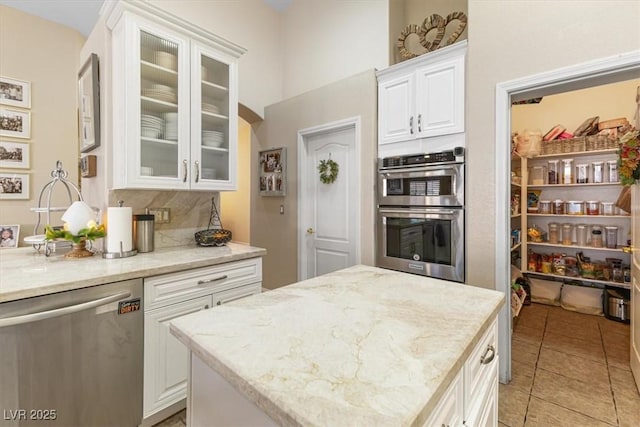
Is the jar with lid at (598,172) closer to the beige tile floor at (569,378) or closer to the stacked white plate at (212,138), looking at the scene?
the beige tile floor at (569,378)

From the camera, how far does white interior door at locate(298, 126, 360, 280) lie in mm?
3115

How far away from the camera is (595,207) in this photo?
3.37 m

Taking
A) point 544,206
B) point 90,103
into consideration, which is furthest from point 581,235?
point 90,103

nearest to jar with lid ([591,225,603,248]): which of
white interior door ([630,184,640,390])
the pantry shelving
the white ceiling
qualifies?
the pantry shelving

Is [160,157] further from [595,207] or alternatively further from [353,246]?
[595,207]

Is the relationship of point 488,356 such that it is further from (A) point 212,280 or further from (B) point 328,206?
(B) point 328,206

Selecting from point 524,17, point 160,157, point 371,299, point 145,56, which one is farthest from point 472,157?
point 145,56

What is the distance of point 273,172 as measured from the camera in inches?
148

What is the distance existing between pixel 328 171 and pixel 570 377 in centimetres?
267

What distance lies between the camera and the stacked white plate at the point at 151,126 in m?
2.04

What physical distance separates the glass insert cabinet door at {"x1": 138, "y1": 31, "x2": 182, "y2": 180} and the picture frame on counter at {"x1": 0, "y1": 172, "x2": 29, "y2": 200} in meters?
2.24

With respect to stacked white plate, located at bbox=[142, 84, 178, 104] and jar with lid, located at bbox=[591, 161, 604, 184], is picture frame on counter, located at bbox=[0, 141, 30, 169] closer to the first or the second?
stacked white plate, located at bbox=[142, 84, 178, 104]

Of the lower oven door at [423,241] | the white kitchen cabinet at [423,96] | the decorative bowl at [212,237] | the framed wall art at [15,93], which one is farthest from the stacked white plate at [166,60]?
the framed wall art at [15,93]

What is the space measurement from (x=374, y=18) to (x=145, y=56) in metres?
2.21
